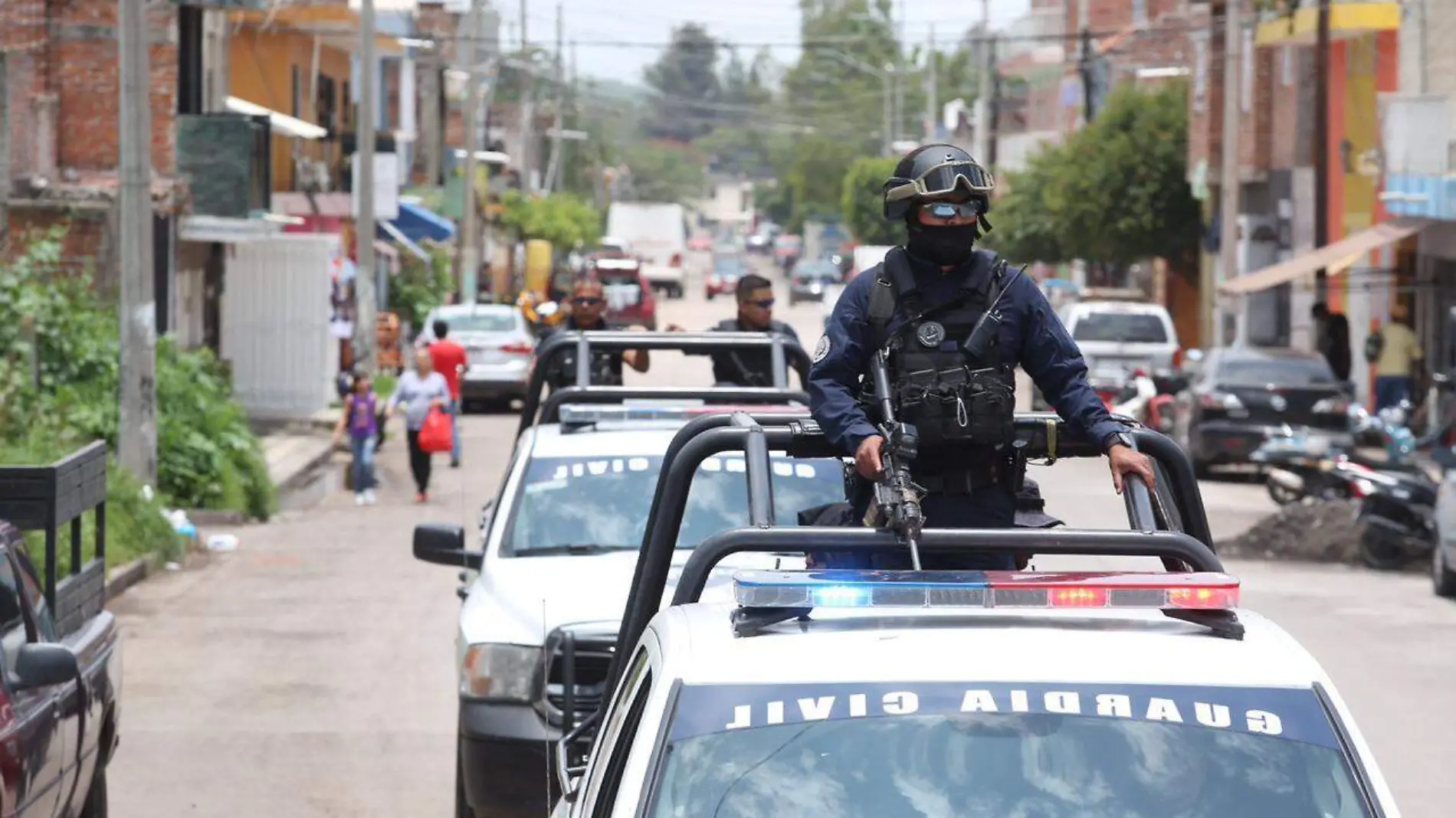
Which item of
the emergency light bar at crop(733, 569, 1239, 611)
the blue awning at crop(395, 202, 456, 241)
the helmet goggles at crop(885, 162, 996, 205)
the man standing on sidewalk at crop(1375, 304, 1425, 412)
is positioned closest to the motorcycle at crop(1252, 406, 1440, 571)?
the man standing on sidewalk at crop(1375, 304, 1425, 412)

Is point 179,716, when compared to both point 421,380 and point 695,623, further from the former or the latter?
point 421,380

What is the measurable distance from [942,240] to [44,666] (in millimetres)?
3080

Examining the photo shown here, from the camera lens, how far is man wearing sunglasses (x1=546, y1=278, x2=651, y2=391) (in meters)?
Answer: 13.4

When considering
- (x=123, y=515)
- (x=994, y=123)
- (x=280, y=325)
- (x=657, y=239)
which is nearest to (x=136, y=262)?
(x=123, y=515)

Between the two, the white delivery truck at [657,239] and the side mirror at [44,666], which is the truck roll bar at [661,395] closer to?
the side mirror at [44,666]

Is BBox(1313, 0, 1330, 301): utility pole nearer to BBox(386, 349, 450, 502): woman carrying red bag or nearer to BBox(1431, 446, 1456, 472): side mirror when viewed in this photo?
BBox(1431, 446, 1456, 472): side mirror

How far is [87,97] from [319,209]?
14.2 m

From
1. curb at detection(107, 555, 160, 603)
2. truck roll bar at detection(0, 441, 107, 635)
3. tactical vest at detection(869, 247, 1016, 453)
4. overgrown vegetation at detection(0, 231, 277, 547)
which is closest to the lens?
tactical vest at detection(869, 247, 1016, 453)

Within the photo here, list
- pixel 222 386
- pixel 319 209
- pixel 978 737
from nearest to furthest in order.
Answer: pixel 978 737
pixel 222 386
pixel 319 209

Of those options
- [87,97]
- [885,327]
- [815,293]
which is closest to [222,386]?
[87,97]

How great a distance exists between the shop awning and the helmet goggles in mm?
27312

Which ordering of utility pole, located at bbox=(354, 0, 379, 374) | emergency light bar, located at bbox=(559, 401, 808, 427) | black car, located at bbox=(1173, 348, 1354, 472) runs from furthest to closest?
1. utility pole, located at bbox=(354, 0, 379, 374)
2. black car, located at bbox=(1173, 348, 1354, 472)
3. emergency light bar, located at bbox=(559, 401, 808, 427)

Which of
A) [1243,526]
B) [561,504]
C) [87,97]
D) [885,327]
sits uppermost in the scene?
[87,97]

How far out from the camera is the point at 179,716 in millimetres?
12109
